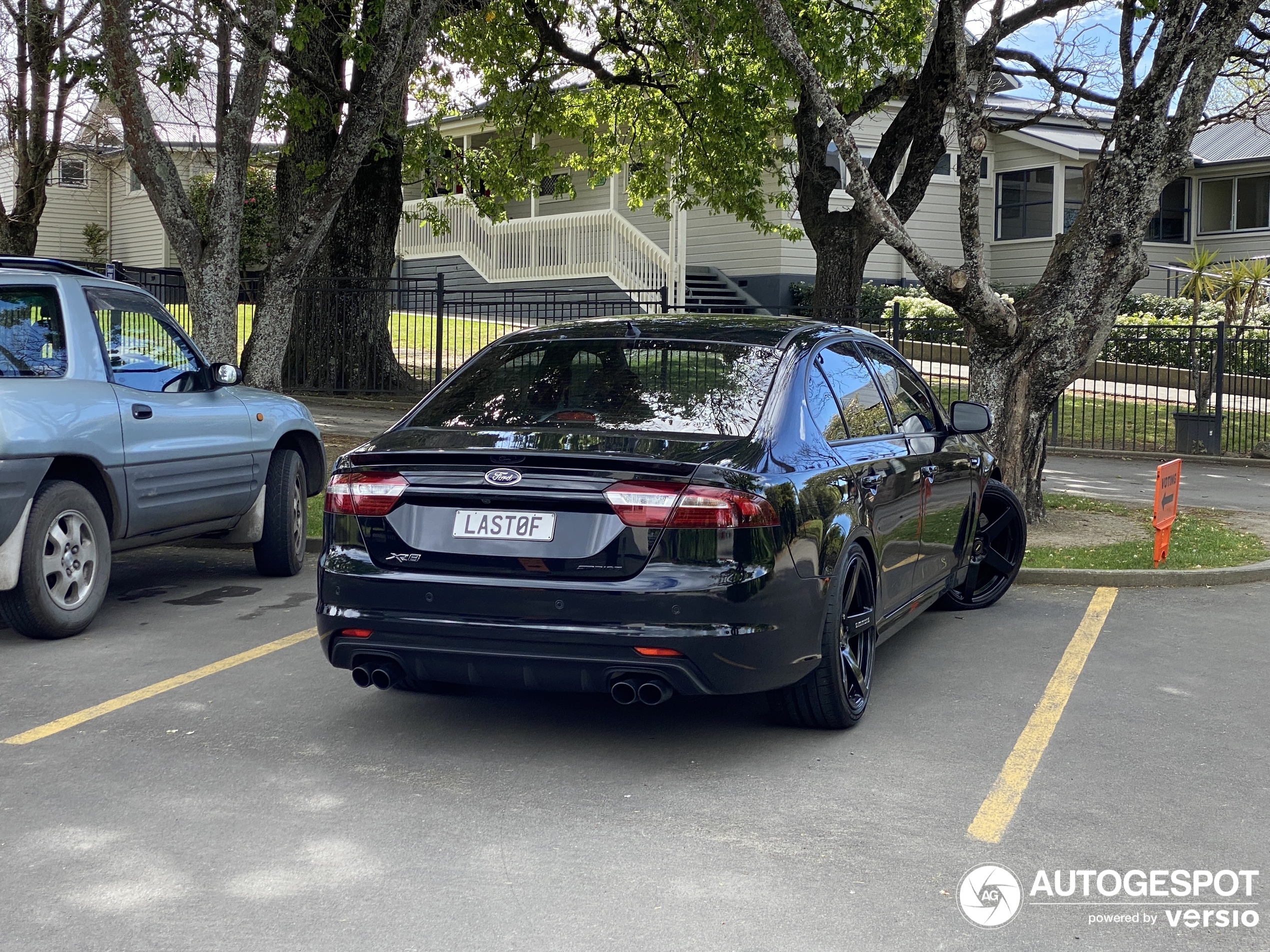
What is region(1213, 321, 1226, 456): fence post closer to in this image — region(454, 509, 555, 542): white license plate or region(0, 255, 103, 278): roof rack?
region(0, 255, 103, 278): roof rack

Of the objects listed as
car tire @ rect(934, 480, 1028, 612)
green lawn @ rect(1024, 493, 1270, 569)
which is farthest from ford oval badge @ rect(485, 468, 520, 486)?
green lawn @ rect(1024, 493, 1270, 569)

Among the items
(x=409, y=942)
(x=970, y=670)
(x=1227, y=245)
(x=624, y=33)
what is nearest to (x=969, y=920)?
(x=409, y=942)

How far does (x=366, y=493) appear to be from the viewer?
16.5ft

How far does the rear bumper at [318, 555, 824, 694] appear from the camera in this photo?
4641 millimetres

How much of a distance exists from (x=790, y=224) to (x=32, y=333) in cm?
2357

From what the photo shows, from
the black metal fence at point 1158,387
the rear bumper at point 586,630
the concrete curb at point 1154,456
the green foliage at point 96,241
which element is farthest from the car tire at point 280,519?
the green foliage at point 96,241

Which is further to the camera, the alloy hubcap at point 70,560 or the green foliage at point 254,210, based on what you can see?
the green foliage at point 254,210

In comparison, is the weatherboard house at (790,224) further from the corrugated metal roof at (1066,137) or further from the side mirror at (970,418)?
the side mirror at (970,418)

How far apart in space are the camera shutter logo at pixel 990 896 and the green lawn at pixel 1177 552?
554 cm

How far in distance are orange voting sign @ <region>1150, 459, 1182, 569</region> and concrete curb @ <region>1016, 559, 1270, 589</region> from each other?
0.67ft

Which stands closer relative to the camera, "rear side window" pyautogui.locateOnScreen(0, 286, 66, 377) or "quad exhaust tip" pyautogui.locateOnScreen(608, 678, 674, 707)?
"quad exhaust tip" pyautogui.locateOnScreen(608, 678, 674, 707)

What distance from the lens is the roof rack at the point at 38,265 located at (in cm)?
722

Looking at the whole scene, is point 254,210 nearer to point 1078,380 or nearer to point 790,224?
point 790,224

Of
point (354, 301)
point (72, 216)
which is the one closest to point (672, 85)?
point (354, 301)
